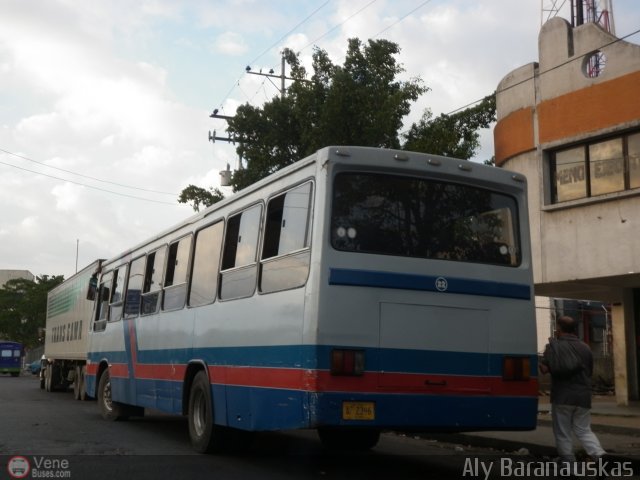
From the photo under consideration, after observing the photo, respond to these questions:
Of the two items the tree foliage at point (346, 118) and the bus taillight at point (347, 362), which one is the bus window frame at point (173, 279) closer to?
the bus taillight at point (347, 362)

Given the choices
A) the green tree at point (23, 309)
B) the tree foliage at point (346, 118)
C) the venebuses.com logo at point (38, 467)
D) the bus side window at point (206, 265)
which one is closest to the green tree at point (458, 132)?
the tree foliage at point (346, 118)

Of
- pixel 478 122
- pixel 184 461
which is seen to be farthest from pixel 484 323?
pixel 478 122

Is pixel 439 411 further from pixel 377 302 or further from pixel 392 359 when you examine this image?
pixel 377 302

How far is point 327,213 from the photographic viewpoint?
7961 millimetres

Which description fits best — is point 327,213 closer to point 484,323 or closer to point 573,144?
point 484,323

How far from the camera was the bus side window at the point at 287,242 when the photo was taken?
8172 mm

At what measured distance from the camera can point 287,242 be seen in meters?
8.54

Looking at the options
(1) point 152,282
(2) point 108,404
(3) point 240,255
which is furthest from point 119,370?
(3) point 240,255

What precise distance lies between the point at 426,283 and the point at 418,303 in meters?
0.21

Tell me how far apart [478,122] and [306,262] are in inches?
624

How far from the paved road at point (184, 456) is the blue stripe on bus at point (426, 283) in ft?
6.68

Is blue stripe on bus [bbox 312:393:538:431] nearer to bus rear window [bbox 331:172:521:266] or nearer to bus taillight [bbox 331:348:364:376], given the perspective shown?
bus taillight [bbox 331:348:364:376]

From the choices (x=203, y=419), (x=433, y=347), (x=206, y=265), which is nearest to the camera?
(x=433, y=347)

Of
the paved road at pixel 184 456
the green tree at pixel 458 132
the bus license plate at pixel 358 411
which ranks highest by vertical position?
the green tree at pixel 458 132
